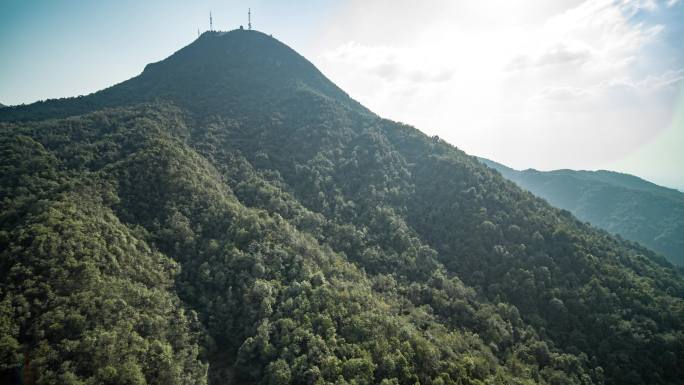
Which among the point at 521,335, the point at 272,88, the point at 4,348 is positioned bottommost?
the point at 521,335

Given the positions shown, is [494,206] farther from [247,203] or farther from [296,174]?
[247,203]

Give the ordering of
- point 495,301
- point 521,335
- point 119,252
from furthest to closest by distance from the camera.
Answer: point 495,301, point 521,335, point 119,252

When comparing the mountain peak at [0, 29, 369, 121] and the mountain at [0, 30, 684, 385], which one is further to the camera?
the mountain peak at [0, 29, 369, 121]

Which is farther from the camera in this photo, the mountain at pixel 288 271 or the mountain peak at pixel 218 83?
the mountain peak at pixel 218 83

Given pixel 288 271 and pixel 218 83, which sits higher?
pixel 218 83

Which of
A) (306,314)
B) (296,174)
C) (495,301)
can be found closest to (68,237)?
(306,314)

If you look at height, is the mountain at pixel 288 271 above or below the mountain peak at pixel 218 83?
below

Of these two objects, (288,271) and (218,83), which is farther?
(218,83)

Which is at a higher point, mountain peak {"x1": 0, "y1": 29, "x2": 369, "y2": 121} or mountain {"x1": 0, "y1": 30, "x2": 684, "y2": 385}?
mountain peak {"x1": 0, "y1": 29, "x2": 369, "y2": 121}
